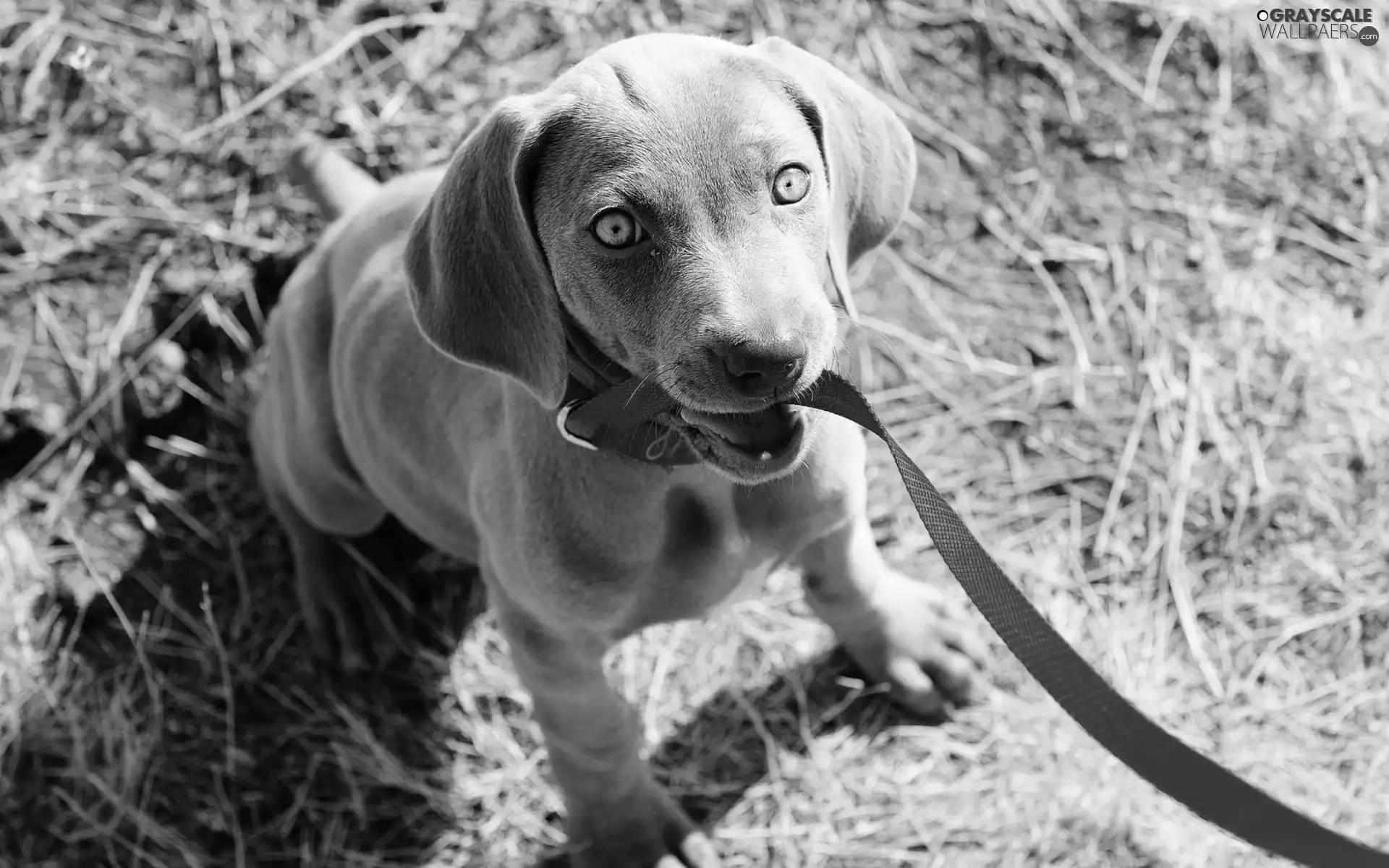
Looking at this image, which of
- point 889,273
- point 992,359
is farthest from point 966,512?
point 889,273

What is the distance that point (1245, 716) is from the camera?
4.28m

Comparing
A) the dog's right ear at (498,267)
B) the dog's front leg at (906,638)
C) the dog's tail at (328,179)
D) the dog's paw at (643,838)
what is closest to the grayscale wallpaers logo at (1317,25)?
the dog's front leg at (906,638)

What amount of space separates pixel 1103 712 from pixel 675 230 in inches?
49.8

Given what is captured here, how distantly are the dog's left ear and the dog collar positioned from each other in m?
0.52

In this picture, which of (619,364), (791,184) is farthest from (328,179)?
(791,184)

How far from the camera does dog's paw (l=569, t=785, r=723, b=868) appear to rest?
4020mm

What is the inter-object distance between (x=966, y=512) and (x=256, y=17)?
138 inches

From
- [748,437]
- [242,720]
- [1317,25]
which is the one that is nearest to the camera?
[748,437]

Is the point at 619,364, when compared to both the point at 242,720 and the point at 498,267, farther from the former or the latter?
the point at 242,720

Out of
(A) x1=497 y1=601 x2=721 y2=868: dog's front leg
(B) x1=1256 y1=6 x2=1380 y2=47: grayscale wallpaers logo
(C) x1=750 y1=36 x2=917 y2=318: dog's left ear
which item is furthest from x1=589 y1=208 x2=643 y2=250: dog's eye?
(B) x1=1256 y1=6 x2=1380 y2=47: grayscale wallpaers logo

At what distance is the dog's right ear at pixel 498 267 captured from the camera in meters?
2.76

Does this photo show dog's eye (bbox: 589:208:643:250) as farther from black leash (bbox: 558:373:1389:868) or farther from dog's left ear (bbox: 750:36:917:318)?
dog's left ear (bbox: 750:36:917:318)

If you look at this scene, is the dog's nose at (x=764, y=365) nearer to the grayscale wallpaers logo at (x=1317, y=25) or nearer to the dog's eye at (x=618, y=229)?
the dog's eye at (x=618, y=229)

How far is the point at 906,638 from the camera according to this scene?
14.0ft
